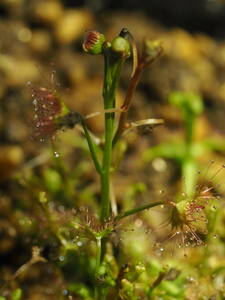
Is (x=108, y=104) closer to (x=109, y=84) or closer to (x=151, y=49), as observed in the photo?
(x=109, y=84)

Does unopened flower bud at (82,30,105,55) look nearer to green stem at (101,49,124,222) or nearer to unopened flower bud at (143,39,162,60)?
green stem at (101,49,124,222)

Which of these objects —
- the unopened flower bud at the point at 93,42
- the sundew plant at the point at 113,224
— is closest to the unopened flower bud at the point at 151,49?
the sundew plant at the point at 113,224

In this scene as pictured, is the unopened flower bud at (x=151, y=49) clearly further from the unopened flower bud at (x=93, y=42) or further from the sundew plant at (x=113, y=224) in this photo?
the unopened flower bud at (x=93, y=42)

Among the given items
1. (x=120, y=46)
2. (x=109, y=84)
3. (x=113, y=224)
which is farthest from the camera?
(x=113, y=224)

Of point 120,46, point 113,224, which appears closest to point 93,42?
point 120,46

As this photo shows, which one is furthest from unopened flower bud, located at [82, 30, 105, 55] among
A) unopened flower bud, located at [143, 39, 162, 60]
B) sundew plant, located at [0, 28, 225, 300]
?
unopened flower bud, located at [143, 39, 162, 60]

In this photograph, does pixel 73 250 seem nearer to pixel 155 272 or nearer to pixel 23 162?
pixel 155 272

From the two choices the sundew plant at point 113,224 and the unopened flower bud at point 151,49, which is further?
the sundew plant at point 113,224
